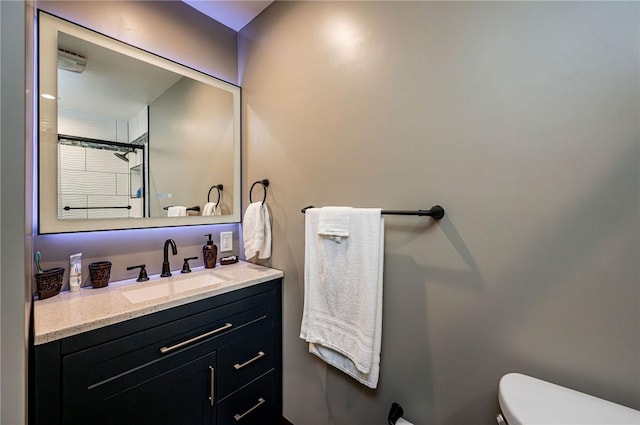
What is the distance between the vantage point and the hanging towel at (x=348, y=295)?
106 centimetres

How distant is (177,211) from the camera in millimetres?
1612

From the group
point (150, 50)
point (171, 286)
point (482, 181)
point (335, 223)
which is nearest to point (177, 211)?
point (171, 286)

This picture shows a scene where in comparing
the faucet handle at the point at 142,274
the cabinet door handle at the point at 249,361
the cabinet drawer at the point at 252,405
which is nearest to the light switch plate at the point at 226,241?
the faucet handle at the point at 142,274

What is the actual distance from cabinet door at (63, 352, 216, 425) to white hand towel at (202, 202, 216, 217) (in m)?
0.89

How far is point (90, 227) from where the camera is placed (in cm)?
129

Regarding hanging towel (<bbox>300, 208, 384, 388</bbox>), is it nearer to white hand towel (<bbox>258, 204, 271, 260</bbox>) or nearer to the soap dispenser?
white hand towel (<bbox>258, 204, 271, 260</bbox>)

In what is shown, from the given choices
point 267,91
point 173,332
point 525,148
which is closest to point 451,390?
point 525,148

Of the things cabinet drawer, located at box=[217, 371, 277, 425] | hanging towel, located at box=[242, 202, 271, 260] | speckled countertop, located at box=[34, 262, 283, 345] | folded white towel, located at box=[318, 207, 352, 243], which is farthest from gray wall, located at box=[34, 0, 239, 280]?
folded white towel, located at box=[318, 207, 352, 243]

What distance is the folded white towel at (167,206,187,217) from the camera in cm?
158

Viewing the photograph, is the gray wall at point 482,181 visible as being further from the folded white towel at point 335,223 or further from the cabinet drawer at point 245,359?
the cabinet drawer at point 245,359

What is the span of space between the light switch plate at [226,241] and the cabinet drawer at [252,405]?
877 millimetres

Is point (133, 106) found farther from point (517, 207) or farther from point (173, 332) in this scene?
point (517, 207)

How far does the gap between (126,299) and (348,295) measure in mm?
1025

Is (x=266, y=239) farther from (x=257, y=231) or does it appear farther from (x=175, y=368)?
(x=175, y=368)
